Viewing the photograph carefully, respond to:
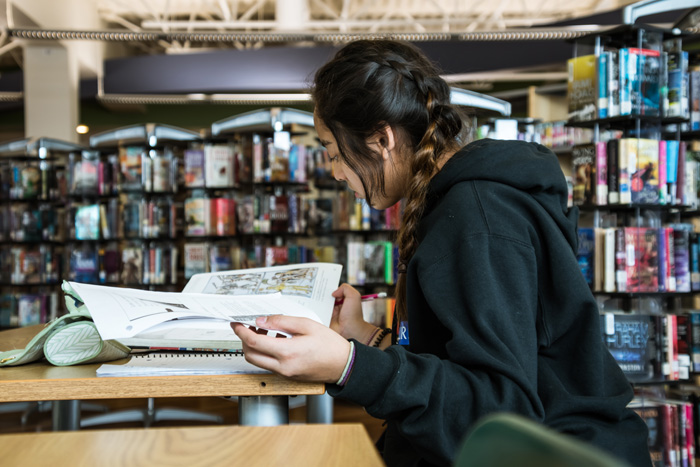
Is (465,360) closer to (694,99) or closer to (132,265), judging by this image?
(694,99)

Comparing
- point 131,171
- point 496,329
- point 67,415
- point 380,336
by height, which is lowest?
point 67,415

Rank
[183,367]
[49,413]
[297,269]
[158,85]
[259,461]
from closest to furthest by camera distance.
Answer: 1. [259,461]
2. [183,367]
3. [297,269]
4. [49,413]
5. [158,85]

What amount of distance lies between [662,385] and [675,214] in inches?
36.8

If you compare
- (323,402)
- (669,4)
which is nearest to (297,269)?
(323,402)

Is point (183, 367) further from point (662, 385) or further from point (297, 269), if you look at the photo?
point (662, 385)

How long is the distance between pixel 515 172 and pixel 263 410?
0.56 metres

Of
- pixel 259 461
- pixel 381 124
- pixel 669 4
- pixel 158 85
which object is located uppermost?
pixel 158 85

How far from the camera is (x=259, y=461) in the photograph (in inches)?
24.9

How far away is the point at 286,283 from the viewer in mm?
1316

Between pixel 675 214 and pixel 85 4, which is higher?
pixel 85 4

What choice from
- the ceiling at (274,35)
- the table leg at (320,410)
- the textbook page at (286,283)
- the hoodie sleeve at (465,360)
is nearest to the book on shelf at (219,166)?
the ceiling at (274,35)

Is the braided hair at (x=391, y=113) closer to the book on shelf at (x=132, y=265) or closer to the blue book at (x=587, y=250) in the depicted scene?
the blue book at (x=587, y=250)

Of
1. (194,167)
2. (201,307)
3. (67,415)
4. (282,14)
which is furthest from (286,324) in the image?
(282,14)

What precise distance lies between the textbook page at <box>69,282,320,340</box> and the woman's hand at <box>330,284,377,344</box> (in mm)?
298
